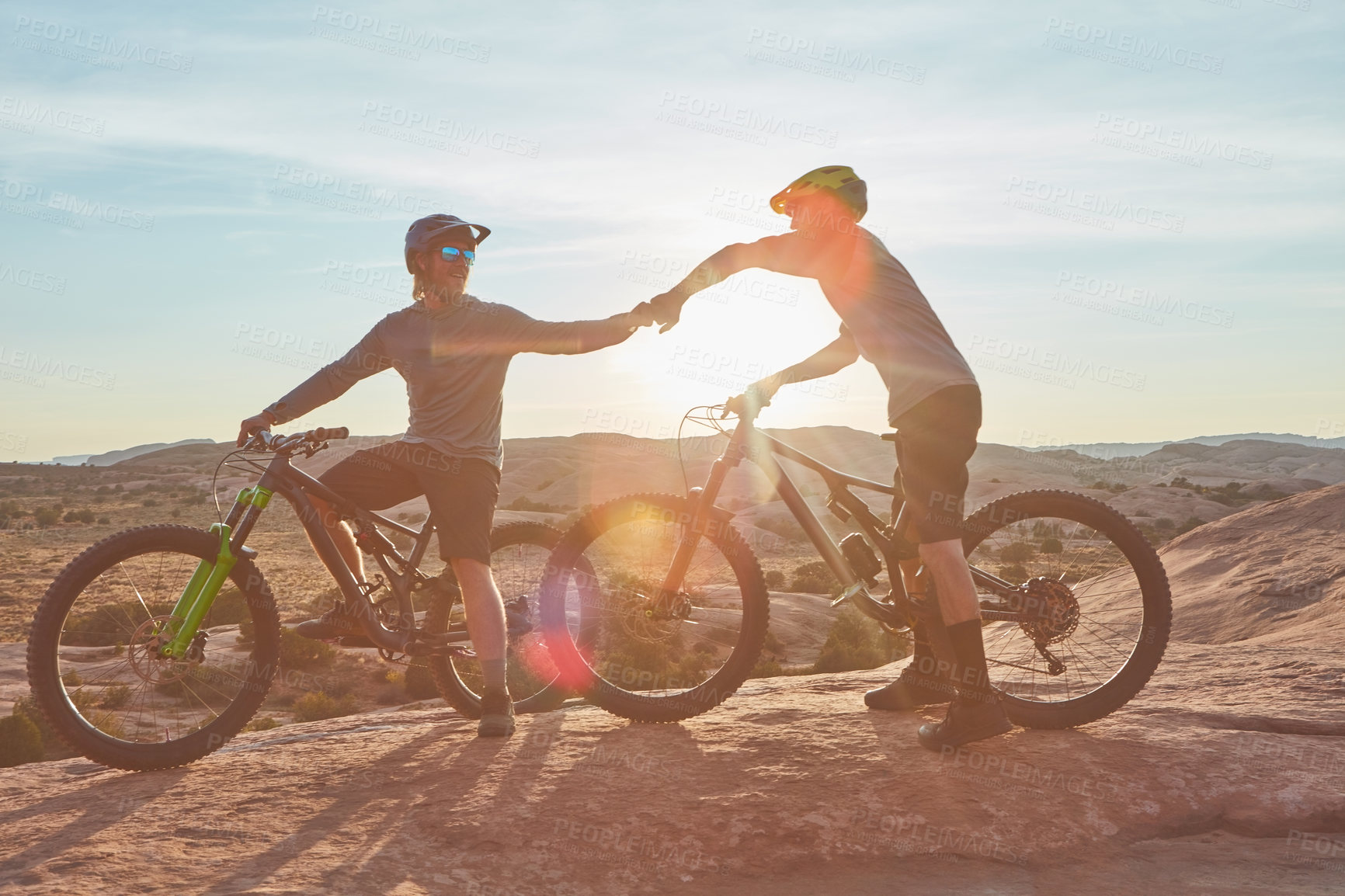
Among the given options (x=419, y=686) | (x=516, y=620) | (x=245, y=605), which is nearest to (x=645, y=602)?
(x=516, y=620)

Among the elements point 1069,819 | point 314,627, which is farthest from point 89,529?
point 1069,819

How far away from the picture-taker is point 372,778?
3932mm

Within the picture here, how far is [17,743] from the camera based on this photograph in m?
9.23

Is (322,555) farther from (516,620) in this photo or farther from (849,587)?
(849,587)

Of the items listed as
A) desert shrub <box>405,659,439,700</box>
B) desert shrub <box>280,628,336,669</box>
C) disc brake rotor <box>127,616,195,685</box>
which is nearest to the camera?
disc brake rotor <box>127,616,195,685</box>

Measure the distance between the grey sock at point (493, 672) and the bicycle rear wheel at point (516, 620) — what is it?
30cm

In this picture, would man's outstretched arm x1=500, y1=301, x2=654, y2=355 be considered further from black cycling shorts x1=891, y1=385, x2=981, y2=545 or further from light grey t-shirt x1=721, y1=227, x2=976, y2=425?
black cycling shorts x1=891, y1=385, x2=981, y2=545

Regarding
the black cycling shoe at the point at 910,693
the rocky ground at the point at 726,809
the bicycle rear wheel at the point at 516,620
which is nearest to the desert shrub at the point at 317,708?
the bicycle rear wheel at the point at 516,620

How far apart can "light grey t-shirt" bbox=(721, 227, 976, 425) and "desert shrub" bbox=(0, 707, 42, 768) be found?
8877mm

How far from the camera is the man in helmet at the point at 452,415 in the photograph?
4.52m

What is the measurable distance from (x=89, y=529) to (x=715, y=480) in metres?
40.5

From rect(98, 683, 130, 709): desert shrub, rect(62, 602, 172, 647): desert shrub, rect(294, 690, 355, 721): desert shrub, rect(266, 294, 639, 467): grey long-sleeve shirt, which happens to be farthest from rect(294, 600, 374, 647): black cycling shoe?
rect(98, 683, 130, 709): desert shrub

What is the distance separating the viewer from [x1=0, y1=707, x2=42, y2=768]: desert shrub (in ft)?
30.2

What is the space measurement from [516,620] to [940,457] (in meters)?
2.23
